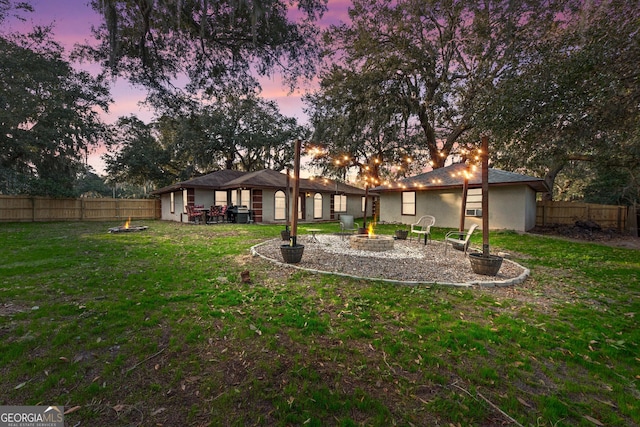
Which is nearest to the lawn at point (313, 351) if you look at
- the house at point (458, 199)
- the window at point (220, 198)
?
the house at point (458, 199)

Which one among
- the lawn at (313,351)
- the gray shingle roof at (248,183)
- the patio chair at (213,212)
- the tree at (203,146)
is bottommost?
the lawn at (313,351)

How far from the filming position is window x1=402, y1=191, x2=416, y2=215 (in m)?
15.5

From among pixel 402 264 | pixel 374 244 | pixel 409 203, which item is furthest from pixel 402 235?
pixel 409 203

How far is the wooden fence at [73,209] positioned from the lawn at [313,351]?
16.5m

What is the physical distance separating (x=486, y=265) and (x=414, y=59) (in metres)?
14.1

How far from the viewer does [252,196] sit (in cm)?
1634

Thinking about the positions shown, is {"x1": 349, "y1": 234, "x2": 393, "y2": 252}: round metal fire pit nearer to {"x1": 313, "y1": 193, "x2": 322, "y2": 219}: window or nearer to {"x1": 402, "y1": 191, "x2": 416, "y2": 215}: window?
{"x1": 402, "y1": 191, "x2": 416, "y2": 215}: window

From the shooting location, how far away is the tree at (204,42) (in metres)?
4.01

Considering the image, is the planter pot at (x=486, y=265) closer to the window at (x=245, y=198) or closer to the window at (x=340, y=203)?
the window at (x=245, y=198)

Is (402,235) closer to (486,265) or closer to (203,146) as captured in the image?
(486,265)

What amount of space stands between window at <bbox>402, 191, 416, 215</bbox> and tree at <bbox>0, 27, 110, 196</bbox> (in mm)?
17886

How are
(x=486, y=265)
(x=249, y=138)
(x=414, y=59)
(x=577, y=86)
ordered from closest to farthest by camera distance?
(x=486, y=265), (x=577, y=86), (x=414, y=59), (x=249, y=138)

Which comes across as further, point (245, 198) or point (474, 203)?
point (245, 198)

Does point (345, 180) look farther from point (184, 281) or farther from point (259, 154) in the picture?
point (184, 281)
